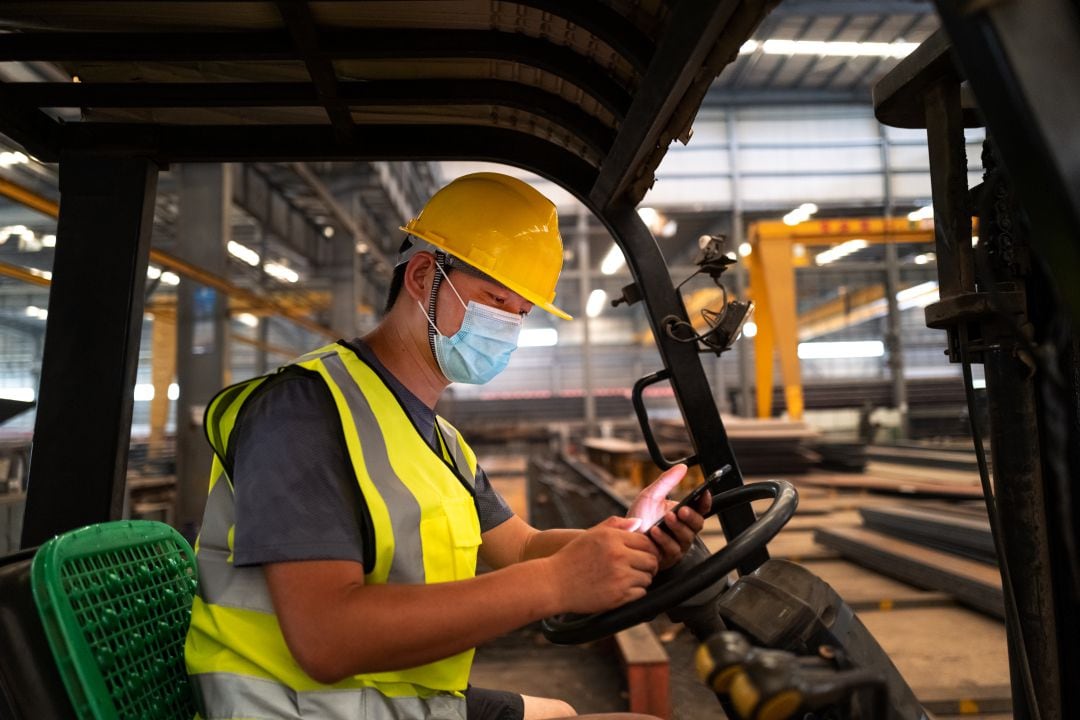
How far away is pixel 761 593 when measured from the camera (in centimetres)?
121

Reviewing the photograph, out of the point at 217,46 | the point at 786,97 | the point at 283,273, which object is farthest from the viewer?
the point at 786,97

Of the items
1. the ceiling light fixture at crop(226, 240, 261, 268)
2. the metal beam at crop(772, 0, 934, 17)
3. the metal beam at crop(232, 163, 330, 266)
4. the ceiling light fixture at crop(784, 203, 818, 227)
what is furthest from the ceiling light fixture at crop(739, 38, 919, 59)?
the ceiling light fixture at crop(226, 240, 261, 268)

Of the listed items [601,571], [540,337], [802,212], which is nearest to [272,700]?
[601,571]

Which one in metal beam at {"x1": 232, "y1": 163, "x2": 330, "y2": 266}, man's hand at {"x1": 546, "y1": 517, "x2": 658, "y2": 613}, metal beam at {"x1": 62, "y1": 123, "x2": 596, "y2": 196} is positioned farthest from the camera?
metal beam at {"x1": 232, "y1": 163, "x2": 330, "y2": 266}

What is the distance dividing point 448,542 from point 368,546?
16 centimetres

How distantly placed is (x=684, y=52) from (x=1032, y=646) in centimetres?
134

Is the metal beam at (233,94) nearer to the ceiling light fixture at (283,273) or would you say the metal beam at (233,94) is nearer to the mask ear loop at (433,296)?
the mask ear loop at (433,296)

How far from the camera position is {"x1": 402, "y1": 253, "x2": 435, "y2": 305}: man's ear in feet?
4.99

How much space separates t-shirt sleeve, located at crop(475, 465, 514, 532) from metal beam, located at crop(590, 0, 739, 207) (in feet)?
2.59

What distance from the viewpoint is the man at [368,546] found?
43.9 inches

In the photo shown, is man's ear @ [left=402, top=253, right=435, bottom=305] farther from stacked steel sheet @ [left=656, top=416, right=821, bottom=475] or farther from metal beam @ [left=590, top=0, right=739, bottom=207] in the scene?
stacked steel sheet @ [left=656, top=416, right=821, bottom=475]

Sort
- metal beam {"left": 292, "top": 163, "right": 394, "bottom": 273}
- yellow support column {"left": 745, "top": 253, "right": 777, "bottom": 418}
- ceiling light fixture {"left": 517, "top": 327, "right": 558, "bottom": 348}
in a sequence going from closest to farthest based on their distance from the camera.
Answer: metal beam {"left": 292, "top": 163, "right": 394, "bottom": 273}, yellow support column {"left": 745, "top": 253, "right": 777, "bottom": 418}, ceiling light fixture {"left": 517, "top": 327, "right": 558, "bottom": 348}

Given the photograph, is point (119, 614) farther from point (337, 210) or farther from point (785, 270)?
point (785, 270)

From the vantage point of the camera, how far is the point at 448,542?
1315 mm
